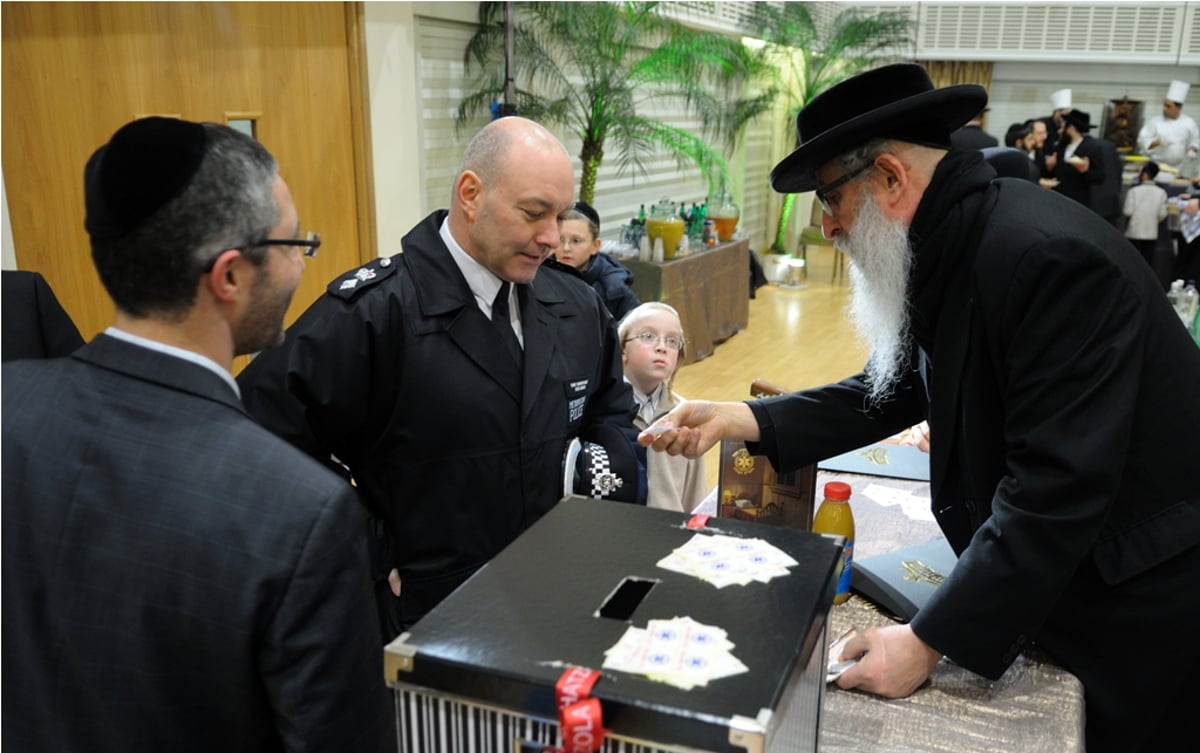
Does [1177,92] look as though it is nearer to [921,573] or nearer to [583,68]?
[583,68]

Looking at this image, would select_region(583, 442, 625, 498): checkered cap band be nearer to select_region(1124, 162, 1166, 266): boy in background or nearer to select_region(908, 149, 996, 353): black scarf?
select_region(908, 149, 996, 353): black scarf

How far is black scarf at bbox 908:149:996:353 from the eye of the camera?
59.7 inches

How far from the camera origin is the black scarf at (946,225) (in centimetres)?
152

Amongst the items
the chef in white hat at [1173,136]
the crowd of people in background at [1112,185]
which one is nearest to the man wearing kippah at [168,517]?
the crowd of people in background at [1112,185]

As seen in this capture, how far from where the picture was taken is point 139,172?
0.98m

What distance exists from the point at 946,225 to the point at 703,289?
576cm

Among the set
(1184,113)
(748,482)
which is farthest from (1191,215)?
(748,482)

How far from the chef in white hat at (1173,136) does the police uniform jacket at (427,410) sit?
37.8 feet

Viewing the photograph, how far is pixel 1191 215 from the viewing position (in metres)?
8.34

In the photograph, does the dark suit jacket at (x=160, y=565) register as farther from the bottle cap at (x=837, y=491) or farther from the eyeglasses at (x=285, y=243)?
the bottle cap at (x=837, y=491)

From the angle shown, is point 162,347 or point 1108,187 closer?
point 162,347

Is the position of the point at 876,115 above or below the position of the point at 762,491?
above

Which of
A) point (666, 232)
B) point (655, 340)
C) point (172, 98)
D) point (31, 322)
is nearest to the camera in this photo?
point (31, 322)

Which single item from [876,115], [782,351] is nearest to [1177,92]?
[782,351]
